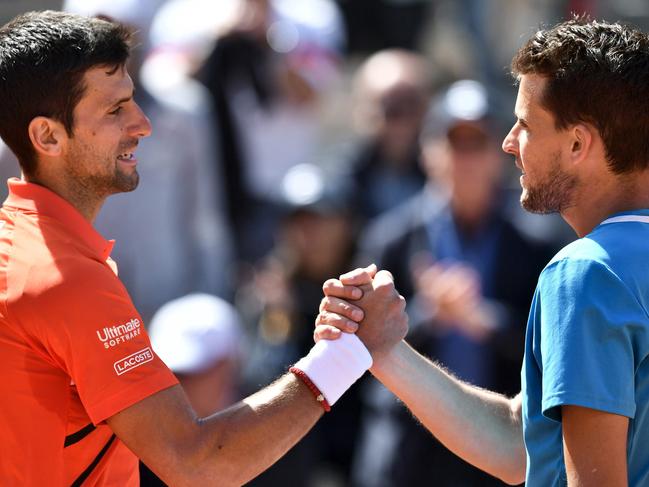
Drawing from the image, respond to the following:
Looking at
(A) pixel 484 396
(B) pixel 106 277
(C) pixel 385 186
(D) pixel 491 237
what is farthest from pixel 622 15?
(B) pixel 106 277

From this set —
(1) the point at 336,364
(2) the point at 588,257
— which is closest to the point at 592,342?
(2) the point at 588,257

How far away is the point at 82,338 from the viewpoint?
3.10 metres

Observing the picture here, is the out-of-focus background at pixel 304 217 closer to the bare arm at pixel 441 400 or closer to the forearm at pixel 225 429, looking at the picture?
the bare arm at pixel 441 400

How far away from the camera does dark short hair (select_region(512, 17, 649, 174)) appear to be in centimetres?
301

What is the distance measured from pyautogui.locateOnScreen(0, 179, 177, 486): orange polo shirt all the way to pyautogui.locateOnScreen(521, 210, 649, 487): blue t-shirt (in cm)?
98

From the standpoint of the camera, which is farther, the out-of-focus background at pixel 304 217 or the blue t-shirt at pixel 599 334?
the out-of-focus background at pixel 304 217

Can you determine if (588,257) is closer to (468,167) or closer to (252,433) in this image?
(252,433)

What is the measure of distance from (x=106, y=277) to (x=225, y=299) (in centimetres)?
376

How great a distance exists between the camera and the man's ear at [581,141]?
3039 millimetres

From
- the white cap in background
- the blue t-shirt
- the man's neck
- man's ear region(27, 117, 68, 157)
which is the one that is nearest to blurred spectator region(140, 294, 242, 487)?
the white cap in background

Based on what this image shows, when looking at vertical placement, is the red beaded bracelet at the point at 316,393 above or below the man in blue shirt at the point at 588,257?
below

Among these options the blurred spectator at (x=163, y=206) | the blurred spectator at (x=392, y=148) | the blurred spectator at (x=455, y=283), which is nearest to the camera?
the blurred spectator at (x=455, y=283)

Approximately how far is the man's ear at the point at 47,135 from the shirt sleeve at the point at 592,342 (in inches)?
56.0

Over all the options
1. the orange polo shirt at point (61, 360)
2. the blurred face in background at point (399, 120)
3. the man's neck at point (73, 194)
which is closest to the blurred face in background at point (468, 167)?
the blurred face in background at point (399, 120)
